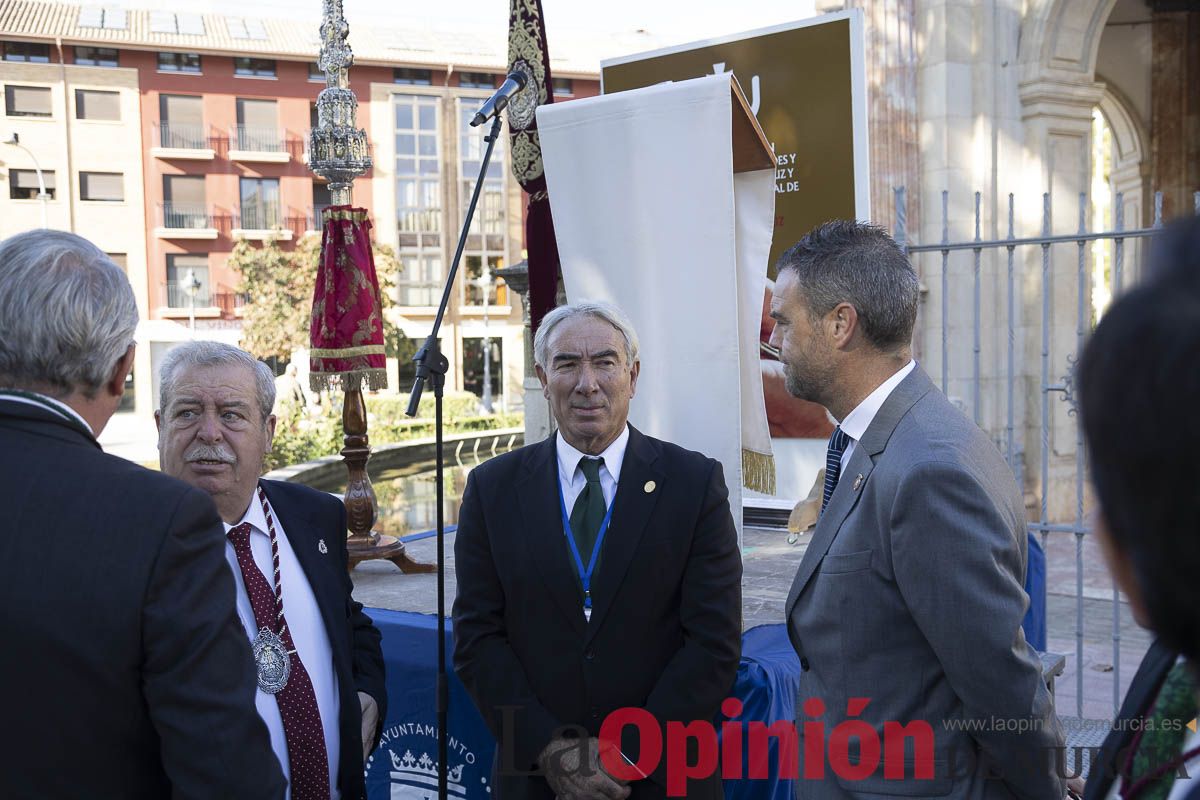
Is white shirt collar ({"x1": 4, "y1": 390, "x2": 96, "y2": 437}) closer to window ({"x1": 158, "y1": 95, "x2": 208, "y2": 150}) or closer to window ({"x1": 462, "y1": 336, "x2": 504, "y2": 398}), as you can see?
window ({"x1": 462, "y1": 336, "x2": 504, "y2": 398})

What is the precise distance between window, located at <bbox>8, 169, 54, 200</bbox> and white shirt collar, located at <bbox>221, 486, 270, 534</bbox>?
111 ft

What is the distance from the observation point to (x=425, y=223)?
35.5 meters

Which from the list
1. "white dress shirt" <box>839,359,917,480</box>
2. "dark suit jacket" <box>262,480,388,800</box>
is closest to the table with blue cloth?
"dark suit jacket" <box>262,480,388,800</box>

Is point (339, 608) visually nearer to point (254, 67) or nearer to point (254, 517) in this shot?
point (254, 517)

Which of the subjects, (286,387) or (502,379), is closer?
(286,387)

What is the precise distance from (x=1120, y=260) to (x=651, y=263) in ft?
7.61

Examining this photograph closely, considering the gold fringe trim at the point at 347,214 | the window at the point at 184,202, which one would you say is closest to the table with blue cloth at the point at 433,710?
the gold fringe trim at the point at 347,214

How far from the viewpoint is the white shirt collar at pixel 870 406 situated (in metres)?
1.92

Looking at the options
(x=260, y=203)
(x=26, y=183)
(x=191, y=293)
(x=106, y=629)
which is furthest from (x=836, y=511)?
(x=26, y=183)

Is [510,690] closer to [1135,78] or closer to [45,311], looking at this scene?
[45,311]

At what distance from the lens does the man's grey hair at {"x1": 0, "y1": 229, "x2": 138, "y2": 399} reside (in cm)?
128

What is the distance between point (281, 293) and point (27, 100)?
39.7 ft

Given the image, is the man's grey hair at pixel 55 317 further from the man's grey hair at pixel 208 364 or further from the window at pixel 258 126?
the window at pixel 258 126

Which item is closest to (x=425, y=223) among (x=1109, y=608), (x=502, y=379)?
(x=502, y=379)
